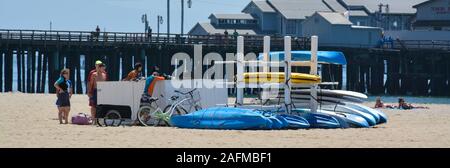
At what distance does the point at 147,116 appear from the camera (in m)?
23.8

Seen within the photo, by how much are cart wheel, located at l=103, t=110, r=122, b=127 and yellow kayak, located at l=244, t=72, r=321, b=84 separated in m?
2.54

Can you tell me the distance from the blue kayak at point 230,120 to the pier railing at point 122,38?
2791 centimetres

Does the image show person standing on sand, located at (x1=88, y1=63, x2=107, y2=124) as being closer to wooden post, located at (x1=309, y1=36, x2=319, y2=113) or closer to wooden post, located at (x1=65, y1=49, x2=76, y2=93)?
wooden post, located at (x1=309, y1=36, x2=319, y2=113)

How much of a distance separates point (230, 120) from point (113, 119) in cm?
231

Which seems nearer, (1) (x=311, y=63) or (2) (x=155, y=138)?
(2) (x=155, y=138)

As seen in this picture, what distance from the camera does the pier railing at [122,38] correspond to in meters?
50.9

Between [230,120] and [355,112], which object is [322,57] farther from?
[230,120]

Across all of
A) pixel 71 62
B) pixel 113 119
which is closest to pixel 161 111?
pixel 113 119

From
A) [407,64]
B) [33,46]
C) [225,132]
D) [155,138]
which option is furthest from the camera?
[407,64]

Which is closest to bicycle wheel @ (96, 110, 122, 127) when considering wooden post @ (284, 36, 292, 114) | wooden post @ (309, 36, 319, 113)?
wooden post @ (284, 36, 292, 114)
